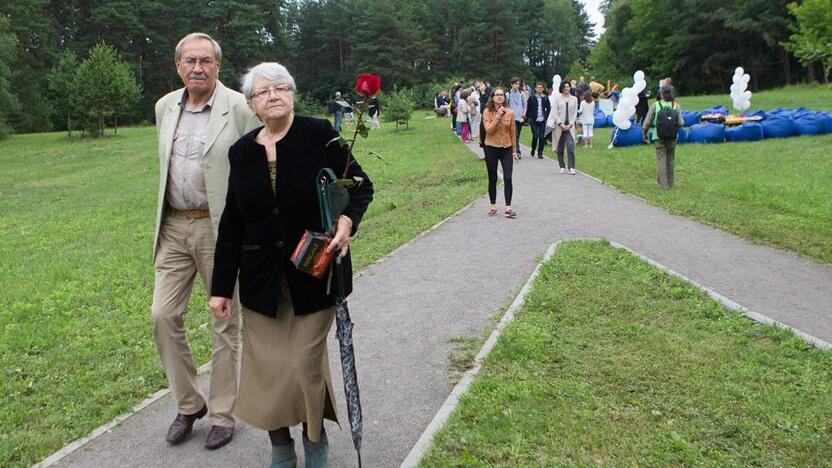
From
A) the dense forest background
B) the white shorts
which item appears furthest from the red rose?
the dense forest background

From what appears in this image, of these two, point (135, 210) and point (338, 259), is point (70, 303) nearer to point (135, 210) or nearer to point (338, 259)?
point (338, 259)

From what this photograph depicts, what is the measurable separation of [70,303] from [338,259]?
5796mm

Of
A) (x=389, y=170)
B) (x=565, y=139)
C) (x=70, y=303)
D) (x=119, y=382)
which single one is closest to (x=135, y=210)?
(x=389, y=170)

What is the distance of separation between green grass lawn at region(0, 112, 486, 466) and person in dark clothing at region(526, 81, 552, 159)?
197 cm

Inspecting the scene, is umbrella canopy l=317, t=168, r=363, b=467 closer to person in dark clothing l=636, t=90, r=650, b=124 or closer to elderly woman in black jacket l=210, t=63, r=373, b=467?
elderly woman in black jacket l=210, t=63, r=373, b=467

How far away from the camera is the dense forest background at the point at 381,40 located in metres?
55.9

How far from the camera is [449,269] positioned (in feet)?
26.0

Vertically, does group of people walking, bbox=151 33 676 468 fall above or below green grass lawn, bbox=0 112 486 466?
above

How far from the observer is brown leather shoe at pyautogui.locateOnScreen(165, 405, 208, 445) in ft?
13.4

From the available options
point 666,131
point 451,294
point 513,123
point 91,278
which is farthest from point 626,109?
point 91,278

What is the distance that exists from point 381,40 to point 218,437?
238ft

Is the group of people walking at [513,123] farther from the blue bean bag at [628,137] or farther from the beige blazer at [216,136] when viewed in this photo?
the beige blazer at [216,136]

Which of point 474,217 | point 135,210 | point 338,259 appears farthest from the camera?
point 135,210

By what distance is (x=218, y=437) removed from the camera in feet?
13.2
